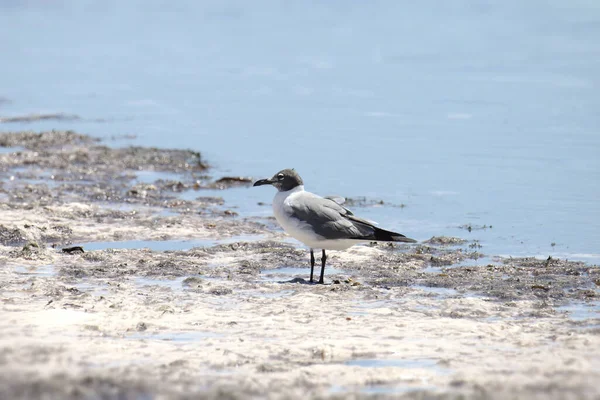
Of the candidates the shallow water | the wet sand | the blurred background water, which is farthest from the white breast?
the blurred background water

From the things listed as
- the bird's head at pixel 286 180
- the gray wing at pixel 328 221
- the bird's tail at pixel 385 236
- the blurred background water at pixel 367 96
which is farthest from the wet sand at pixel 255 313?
the blurred background water at pixel 367 96

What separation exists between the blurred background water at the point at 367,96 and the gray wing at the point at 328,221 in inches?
72.3

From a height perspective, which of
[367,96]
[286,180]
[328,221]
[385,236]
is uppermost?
[367,96]

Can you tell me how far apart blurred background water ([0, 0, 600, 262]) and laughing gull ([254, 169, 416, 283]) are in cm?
176

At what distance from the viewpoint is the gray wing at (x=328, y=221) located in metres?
8.70

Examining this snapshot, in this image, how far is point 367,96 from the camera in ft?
67.2

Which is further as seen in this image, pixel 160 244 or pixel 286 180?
pixel 160 244

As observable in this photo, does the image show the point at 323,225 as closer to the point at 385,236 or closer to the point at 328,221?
the point at 328,221

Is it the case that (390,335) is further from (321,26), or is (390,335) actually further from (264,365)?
Result: (321,26)

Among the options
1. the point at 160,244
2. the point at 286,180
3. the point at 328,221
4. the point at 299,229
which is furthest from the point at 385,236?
the point at 160,244

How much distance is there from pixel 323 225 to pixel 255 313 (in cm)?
173

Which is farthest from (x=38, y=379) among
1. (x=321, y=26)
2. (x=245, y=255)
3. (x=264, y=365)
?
(x=321, y=26)

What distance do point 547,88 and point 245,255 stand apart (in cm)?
1271

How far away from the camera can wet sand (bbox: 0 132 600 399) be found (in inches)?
213
